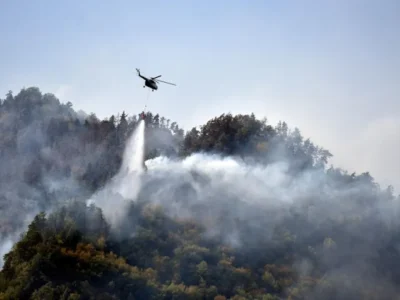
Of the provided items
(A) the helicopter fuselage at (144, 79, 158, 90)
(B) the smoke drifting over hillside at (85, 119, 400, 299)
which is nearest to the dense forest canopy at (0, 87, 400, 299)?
(B) the smoke drifting over hillside at (85, 119, 400, 299)

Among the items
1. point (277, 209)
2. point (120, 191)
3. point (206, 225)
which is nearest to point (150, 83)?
point (206, 225)

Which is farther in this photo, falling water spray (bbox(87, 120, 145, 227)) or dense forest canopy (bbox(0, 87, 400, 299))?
falling water spray (bbox(87, 120, 145, 227))

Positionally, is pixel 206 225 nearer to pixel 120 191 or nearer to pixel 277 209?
pixel 277 209

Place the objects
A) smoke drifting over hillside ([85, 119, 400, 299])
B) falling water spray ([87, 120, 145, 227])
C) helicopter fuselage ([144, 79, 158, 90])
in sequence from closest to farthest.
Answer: helicopter fuselage ([144, 79, 158, 90]) → smoke drifting over hillside ([85, 119, 400, 299]) → falling water spray ([87, 120, 145, 227])

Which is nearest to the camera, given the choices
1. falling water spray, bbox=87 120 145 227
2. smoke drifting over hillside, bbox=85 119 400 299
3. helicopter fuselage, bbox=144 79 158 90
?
helicopter fuselage, bbox=144 79 158 90

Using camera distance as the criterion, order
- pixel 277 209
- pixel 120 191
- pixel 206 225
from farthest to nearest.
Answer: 1. pixel 120 191
2. pixel 277 209
3. pixel 206 225

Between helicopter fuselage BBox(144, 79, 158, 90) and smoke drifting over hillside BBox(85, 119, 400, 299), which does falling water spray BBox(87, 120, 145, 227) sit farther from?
helicopter fuselage BBox(144, 79, 158, 90)

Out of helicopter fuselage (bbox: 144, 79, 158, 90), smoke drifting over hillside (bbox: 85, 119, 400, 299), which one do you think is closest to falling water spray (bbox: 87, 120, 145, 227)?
smoke drifting over hillside (bbox: 85, 119, 400, 299)

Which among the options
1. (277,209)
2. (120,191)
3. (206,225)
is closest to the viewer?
(206,225)

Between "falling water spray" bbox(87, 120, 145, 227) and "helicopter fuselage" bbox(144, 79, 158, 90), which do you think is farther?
"falling water spray" bbox(87, 120, 145, 227)
